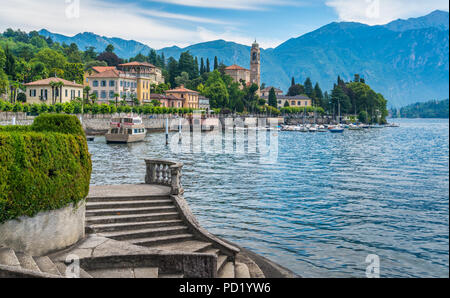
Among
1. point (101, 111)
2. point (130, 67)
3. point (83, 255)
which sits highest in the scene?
point (130, 67)

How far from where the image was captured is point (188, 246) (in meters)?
13.9

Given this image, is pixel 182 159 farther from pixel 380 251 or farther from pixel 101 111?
pixel 101 111

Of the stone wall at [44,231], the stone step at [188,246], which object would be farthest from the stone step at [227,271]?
the stone wall at [44,231]

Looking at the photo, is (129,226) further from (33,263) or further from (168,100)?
(168,100)

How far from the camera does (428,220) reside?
24.8 metres

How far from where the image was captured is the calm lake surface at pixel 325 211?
17.9 m

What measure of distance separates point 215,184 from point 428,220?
1760cm

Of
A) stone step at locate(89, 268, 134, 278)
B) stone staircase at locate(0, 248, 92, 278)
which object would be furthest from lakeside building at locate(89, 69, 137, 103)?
stone step at locate(89, 268, 134, 278)

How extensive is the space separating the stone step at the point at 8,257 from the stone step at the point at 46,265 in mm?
705

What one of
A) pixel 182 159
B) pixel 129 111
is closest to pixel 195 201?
pixel 182 159

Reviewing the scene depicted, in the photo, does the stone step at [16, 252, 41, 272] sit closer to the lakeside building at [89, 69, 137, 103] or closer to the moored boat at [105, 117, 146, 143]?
the moored boat at [105, 117, 146, 143]

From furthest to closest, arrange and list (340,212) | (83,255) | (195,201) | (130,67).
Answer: (130,67), (195,201), (340,212), (83,255)

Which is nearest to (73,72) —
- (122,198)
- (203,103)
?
(203,103)

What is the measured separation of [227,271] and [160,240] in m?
2.73
